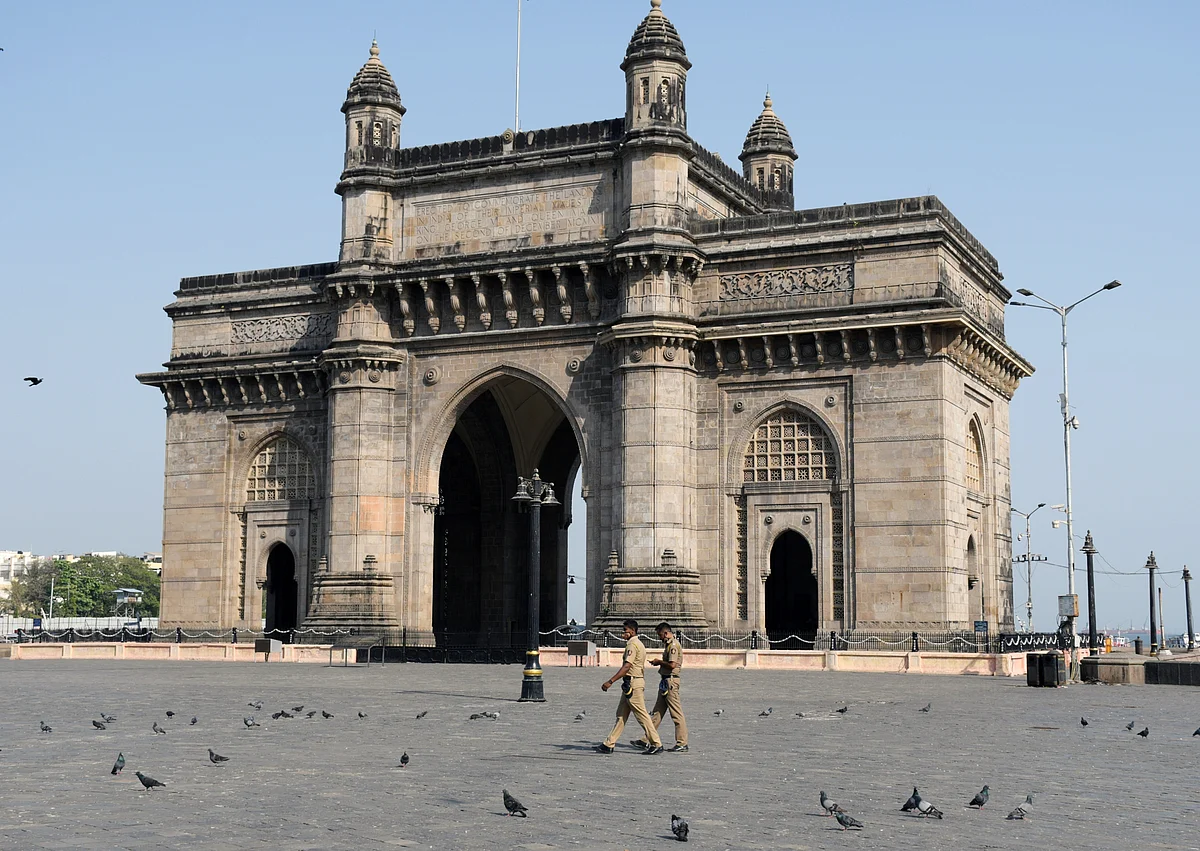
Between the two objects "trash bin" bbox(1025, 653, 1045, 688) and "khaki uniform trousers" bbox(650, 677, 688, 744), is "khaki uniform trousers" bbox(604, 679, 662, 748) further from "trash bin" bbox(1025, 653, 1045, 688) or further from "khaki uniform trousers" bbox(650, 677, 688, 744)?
"trash bin" bbox(1025, 653, 1045, 688)

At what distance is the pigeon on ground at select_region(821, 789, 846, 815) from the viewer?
11.4m

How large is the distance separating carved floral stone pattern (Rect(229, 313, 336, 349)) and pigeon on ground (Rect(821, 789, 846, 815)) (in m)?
37.2

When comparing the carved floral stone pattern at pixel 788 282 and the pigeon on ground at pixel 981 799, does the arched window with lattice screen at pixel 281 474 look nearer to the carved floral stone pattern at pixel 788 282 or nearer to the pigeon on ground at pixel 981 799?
the carved floral stone pattern at pixel 788 282

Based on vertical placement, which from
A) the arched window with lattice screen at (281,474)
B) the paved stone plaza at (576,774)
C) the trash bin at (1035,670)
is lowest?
the paved stone plaza at (576,774)

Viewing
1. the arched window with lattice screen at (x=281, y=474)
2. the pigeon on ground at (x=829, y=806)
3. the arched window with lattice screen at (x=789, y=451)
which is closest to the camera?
the pigeon on ground at (x=829, y=806)

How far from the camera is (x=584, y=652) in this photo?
38.9m

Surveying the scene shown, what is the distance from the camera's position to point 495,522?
173ft

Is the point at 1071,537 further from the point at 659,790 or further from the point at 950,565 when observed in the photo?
the point at 659,790

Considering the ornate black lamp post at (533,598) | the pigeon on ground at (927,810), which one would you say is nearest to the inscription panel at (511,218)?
the ornate black lamp post at (533,598)

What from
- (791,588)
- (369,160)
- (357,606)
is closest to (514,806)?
(357,606)

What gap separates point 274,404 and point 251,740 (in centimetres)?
3235

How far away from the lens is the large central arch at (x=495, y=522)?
171 ft

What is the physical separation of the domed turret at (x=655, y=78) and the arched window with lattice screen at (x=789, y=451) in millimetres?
9032

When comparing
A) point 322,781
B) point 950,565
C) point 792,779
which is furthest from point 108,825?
point 950,565
